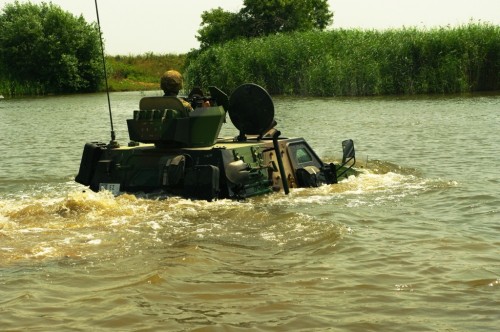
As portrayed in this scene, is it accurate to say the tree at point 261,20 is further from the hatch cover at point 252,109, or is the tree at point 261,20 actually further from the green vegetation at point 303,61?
the hatch cover at point 252,109

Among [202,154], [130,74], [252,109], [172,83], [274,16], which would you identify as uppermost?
[274,16]

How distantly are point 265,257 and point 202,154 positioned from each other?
283 cm

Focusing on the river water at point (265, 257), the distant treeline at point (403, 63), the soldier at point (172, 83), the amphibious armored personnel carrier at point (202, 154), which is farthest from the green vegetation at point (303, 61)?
the soldier at point (172, 83)

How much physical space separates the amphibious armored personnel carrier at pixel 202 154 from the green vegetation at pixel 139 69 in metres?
58.5

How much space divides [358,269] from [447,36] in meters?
31.8

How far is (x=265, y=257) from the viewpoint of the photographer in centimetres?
947

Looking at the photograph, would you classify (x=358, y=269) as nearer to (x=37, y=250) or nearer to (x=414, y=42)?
(x=37, y=250)

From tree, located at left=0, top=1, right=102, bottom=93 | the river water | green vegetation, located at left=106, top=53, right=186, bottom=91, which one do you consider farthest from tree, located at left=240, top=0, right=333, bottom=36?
the river water

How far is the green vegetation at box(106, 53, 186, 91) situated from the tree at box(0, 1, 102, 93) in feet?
10.1

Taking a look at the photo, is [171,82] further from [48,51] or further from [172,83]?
[48,51]

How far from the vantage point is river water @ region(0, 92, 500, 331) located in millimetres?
7461

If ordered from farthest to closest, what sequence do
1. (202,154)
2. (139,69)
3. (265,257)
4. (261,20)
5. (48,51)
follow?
(139,69) → (261,20) → (48,51) → (202,154) → (265,257)

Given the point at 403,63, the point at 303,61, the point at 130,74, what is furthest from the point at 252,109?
the point at 130,74

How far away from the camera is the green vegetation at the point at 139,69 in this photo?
2899 inches
